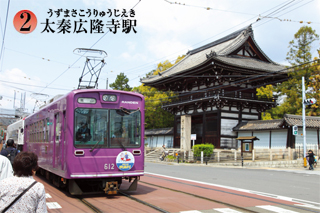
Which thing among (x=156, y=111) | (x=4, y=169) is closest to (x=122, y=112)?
(x=4, y=169)

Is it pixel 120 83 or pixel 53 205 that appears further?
pixel 120 83

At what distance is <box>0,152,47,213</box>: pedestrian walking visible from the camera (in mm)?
3109

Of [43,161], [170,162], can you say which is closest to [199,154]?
[170,162]

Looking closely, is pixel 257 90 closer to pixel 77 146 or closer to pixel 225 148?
pixel 225 148

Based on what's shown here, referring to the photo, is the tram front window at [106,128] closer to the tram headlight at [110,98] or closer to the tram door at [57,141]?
the tram headlight at [110,98]

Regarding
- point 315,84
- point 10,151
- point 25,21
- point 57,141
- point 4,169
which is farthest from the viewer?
point 315,84

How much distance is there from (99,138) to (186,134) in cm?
2638

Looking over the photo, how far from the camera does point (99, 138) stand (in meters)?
8.84

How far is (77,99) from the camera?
8836 millimetres

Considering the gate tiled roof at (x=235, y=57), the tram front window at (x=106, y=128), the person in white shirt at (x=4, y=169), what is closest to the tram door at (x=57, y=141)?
the tram front window at (x=106, y=128)

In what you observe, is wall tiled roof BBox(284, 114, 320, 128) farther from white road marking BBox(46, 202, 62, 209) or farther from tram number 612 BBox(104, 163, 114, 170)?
white road marking BBox(46, 202, 62, 209)

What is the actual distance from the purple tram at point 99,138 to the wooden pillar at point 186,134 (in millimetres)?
24979

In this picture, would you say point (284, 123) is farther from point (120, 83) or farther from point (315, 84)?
point (120, 83)

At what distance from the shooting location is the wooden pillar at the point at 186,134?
113ft
